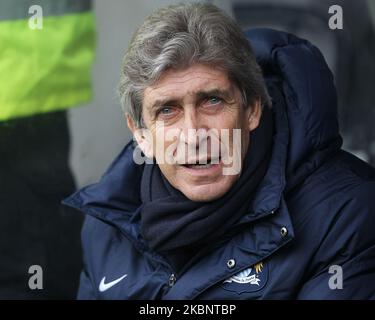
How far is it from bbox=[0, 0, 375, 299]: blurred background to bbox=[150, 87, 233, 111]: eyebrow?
0.86 metres

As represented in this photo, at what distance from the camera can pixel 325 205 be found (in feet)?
7.33

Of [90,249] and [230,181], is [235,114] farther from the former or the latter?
[90,249]

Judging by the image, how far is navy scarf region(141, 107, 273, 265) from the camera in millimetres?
2252

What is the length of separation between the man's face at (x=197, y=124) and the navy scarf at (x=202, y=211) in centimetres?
3

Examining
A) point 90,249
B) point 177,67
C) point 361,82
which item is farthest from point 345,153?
point 361,82

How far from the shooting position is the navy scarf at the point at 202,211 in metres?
2.25

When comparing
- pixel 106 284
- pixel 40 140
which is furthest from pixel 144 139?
pixel 40 140

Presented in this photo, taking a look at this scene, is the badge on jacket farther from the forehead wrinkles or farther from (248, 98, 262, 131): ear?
the forehead wrinkles

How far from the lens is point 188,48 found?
2182 mm

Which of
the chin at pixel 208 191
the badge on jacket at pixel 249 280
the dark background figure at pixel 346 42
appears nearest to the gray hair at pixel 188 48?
the chin at pixel 208 191

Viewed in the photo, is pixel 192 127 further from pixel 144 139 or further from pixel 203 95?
pixel 144 139

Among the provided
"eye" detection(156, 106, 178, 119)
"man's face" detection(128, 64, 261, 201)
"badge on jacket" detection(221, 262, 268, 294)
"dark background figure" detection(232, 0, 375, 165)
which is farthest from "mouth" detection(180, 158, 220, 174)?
"dark background figure" detection(232, 0, 375, 165)

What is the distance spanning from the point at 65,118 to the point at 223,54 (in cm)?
110

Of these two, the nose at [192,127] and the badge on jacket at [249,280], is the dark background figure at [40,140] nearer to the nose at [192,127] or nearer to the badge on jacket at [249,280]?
the nose at [192,127]
